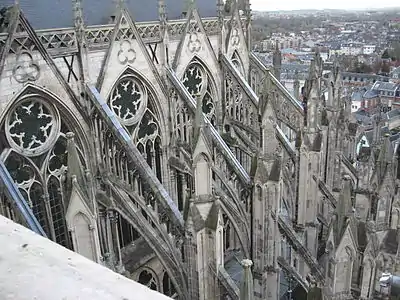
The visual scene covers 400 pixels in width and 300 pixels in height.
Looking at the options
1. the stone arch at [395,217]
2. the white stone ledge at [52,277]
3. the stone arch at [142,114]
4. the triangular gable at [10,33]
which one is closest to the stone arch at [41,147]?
the triangular gable at [10,33]

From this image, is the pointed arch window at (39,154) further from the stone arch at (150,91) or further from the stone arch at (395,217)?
the stone arch at (395,217)

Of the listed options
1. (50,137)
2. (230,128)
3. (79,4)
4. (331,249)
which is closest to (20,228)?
(331,249)

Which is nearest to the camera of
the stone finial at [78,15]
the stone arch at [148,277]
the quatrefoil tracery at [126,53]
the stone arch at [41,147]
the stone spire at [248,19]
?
the stone arch at [41,147]

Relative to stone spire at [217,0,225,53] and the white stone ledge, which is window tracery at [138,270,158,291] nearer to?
stone spire at [217,0,225,53]

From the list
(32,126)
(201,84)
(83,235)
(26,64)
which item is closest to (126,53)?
(26,64)

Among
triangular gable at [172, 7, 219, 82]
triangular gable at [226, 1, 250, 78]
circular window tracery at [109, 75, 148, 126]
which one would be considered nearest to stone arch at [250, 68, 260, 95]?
triangular gable at [226, 1, 250, 78]

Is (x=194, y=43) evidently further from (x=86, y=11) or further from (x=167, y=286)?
(x=167, y=286)

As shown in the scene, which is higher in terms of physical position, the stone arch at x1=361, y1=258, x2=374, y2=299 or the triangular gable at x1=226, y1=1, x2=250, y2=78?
the triangular gable at x1=226, y1=1, x2=250, y2=78
